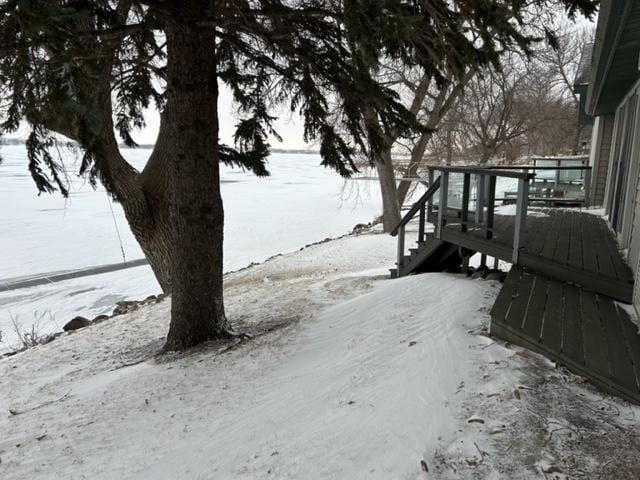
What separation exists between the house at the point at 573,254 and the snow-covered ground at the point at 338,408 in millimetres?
253

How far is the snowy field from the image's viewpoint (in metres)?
13.9

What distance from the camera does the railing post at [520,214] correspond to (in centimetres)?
501

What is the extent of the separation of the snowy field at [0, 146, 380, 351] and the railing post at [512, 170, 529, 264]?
3.07 metres

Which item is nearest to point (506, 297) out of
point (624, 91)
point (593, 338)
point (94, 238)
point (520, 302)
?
point (520, 302)

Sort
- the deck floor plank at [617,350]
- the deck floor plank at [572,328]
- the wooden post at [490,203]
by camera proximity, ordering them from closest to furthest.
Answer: the deck floor plank at [617,350]
the deck floor plank at [572,328]
the wooden post at [490,203]

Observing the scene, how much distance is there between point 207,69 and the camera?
5184 mm

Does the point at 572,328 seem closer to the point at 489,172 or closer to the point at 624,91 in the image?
the point at 489,172

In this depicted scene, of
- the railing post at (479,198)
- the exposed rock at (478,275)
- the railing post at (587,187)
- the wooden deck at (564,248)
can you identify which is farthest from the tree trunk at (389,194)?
the exposed rock at (478,275)

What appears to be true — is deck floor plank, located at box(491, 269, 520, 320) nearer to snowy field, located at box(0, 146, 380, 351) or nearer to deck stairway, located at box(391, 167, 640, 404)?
deck stairway, located at box(391, 167, 640, 404)

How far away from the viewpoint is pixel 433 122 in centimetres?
1688

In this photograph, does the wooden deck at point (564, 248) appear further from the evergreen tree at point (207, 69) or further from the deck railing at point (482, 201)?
the evergreen tree at point (207, 69)

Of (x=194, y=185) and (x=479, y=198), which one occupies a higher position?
(x=194, y=185)

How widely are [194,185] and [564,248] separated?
171 inches

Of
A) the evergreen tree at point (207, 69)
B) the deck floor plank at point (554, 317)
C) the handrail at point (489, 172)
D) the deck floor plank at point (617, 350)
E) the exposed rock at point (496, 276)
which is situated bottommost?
the exposed rock at point (496, 276)
